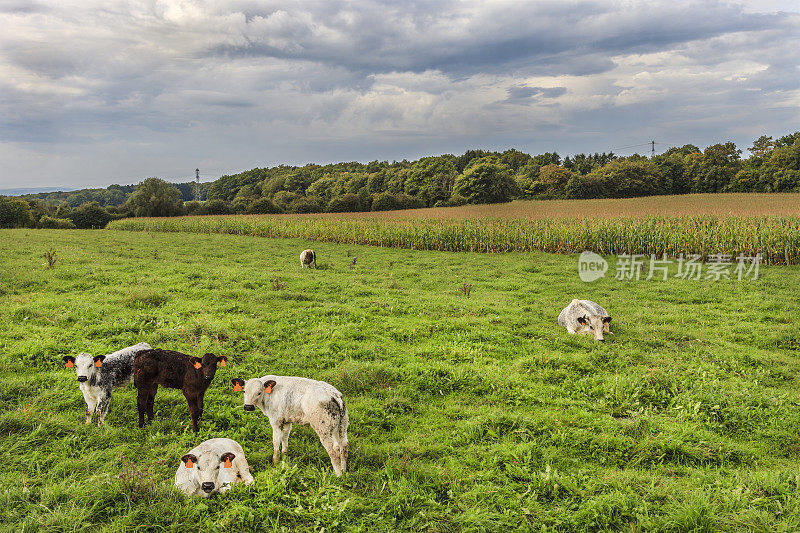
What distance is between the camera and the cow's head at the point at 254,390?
5746 millimetres

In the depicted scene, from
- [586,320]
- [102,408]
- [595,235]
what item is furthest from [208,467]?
[595,235]

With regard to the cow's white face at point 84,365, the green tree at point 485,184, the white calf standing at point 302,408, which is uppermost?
the green tree at point 485,184

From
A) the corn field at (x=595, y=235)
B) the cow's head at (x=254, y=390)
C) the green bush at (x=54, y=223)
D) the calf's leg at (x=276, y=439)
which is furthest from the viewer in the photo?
the green bush at (x=54, y=223)

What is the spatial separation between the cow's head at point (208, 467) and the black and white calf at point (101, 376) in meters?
2.34

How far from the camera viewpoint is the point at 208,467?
5.20 meters

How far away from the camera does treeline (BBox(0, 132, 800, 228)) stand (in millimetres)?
65750

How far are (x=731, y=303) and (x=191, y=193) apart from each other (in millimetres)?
199287

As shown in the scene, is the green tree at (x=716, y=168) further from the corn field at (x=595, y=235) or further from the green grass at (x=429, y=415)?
the green grass at (x=429, y=415)

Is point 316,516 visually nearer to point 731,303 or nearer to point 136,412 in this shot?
point 136,412

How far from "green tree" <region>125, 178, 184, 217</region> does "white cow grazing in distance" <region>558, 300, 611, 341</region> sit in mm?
70401

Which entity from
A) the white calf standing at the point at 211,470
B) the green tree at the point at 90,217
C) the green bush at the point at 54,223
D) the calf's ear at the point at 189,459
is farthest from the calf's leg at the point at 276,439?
the green tree at the point at 90,217

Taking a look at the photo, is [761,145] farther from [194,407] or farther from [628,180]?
[194,407]

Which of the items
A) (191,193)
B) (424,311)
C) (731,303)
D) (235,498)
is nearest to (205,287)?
(424,311)

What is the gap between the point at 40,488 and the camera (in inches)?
206
